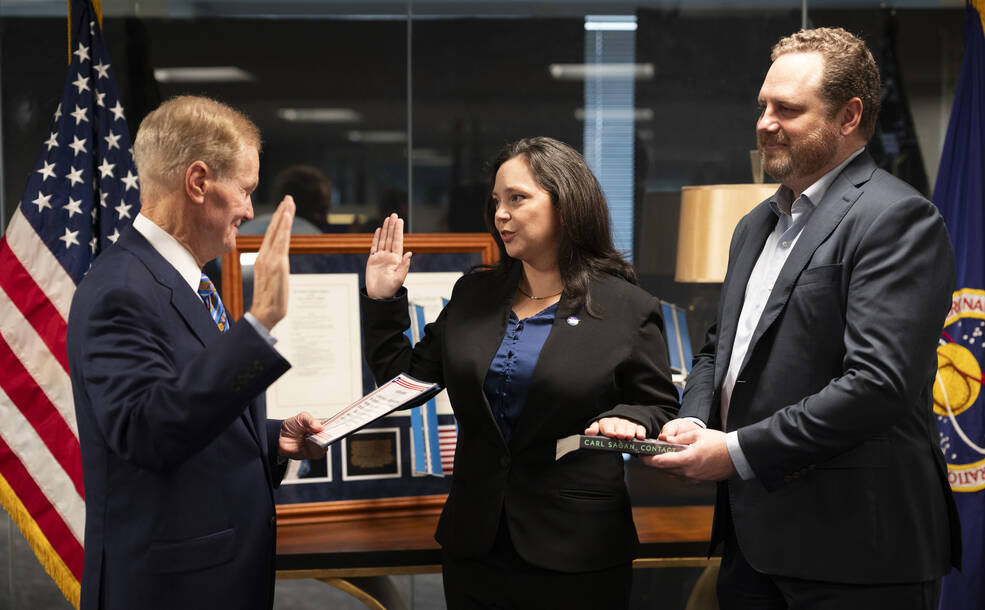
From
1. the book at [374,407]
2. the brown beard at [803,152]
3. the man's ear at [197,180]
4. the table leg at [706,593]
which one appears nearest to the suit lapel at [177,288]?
the man's ear at [197,180]

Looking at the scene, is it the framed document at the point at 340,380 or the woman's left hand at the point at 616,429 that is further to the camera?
the framed document at the point at 340,380

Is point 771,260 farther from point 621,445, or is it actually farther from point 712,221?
point 712,221

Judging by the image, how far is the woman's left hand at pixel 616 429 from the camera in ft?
5.99

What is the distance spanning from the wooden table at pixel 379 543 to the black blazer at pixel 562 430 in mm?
512

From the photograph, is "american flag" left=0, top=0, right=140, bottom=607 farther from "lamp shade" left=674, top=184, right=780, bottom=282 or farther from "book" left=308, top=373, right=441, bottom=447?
"lamp shade" left=674, top=184, right=780, bottom=282

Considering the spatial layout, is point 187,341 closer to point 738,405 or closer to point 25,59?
point 738,405

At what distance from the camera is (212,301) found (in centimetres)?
168

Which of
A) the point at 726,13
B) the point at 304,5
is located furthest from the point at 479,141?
the point at 726,13

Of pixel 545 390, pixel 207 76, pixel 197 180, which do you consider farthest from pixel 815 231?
pixel 207 76

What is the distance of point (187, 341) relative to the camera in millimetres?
1490

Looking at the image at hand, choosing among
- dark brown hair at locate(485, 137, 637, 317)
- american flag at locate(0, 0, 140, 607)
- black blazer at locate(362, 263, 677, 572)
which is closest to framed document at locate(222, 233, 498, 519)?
american flag at locate(0, 0, 140, 607)

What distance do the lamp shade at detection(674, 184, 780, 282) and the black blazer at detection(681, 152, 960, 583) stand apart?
121cm

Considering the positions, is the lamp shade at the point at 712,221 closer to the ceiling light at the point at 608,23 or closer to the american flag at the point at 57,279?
the ceiling light at the point at 608,23

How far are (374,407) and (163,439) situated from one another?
57cm
